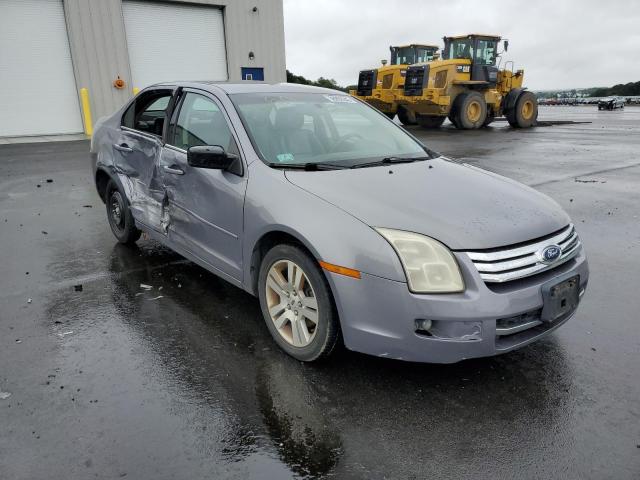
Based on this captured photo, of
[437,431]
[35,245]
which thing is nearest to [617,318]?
[437,431]

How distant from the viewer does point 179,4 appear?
20.2m

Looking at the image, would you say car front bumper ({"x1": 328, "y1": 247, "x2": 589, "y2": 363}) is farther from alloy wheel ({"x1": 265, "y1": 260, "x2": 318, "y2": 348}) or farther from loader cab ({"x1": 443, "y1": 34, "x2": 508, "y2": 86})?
loader cab ({"x1": 443, "y1": 34, "x2": 508, "y2": 86})

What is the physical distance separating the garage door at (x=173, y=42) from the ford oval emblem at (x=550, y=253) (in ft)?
64.1

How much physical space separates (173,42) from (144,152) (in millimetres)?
17966

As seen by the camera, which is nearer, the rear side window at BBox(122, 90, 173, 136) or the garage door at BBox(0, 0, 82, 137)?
the rear side window at BBox(122, 90, 173, 136)

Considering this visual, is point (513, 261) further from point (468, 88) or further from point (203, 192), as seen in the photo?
point (468, 88)

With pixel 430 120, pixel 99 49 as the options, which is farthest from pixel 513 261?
pixel 430 120

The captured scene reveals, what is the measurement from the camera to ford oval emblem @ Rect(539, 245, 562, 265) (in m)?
2.70

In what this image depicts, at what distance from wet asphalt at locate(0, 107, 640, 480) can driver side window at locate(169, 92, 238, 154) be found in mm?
1205

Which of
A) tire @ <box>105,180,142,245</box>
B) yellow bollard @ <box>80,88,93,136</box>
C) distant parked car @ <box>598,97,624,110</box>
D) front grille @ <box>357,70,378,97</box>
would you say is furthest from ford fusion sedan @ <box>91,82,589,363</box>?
distant parked car @ <box>598,97,624,110</box>

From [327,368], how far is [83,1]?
64.1 feet

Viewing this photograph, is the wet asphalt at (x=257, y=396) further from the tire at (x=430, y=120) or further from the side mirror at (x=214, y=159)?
the tire at (x=430, y=120)

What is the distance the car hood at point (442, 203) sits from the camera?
2.61 meters

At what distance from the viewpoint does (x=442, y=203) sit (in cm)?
283
